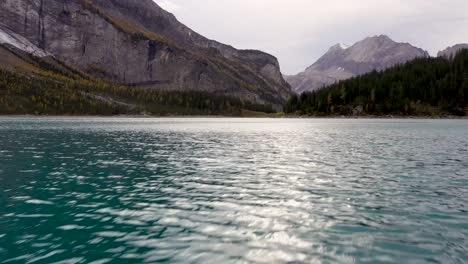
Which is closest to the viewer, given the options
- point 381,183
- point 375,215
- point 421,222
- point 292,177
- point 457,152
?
point 421,222

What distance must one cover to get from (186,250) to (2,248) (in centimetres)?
768

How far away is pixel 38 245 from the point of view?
14633mm

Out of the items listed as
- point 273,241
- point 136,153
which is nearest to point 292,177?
point 273,241

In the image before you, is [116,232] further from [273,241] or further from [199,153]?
→ [199,153]

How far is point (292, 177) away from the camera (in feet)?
99.0

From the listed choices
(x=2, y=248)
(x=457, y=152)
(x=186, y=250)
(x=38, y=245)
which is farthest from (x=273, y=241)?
(x=457, y=152)

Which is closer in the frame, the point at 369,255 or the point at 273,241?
the point at 369,255

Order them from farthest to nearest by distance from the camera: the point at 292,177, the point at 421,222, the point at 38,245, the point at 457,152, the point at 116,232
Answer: the point at 457,152 → the point at 292,177 → the point at 421,222 → the point at 116,232 → the point at 38,245

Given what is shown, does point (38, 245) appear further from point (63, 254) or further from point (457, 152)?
point (457, 152)

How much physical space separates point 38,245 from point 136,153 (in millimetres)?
33136

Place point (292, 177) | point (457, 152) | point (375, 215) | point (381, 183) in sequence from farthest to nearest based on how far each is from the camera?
point (457, 152) → point (292, 177) → point (381, 183) → point (375, 215)

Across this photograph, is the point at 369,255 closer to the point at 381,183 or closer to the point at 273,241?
the point at 273,241

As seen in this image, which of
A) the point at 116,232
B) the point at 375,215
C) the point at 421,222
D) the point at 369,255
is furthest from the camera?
the point at 375,215

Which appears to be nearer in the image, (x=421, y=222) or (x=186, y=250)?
(x=186, y=250)
